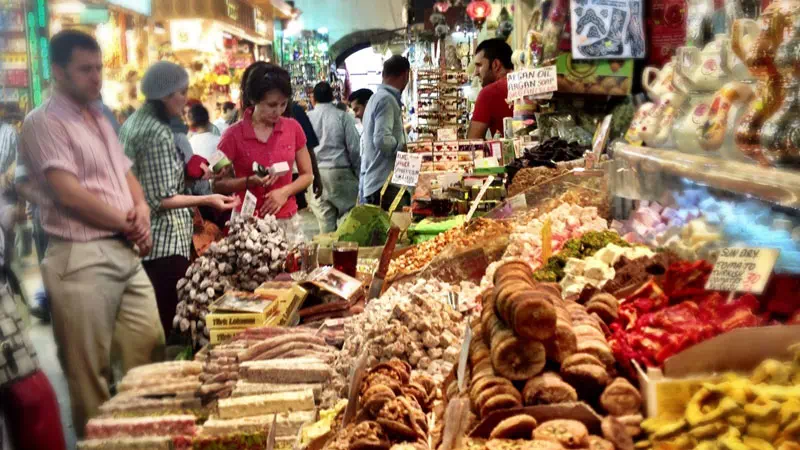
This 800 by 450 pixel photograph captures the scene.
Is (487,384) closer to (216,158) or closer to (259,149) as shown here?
(216,158)

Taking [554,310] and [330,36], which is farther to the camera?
[330,36]

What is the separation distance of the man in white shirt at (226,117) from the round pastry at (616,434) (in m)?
3.59

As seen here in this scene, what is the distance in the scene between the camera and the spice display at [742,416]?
59.5 inches

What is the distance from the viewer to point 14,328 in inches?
111

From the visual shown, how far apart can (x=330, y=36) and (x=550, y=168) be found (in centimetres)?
1259

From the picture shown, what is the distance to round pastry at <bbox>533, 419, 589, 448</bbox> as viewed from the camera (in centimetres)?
162

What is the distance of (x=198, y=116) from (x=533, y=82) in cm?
205

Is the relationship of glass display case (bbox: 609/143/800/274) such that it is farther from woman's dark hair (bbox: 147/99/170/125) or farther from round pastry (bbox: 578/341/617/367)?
woman's dark hair (bbox: 147/99/170/125)

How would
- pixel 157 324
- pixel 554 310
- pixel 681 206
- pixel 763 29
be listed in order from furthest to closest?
pixel 157 324
pixel 681 206
pixel 763 29
pixel 554 310

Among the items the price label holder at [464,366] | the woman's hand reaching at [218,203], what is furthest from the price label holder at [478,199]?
the price label holder at [464,366]

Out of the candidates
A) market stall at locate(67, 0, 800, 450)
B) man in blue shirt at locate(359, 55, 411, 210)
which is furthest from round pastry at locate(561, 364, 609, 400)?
man in blue shirt at locate(359, 55, 411, 210)

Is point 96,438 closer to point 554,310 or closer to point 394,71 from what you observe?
point 554,310

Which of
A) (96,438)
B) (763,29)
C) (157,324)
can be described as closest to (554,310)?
(763,29)

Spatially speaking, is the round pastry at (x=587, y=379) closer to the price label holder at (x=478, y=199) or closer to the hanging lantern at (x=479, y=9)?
the price label holder at (x=478, y=199)
